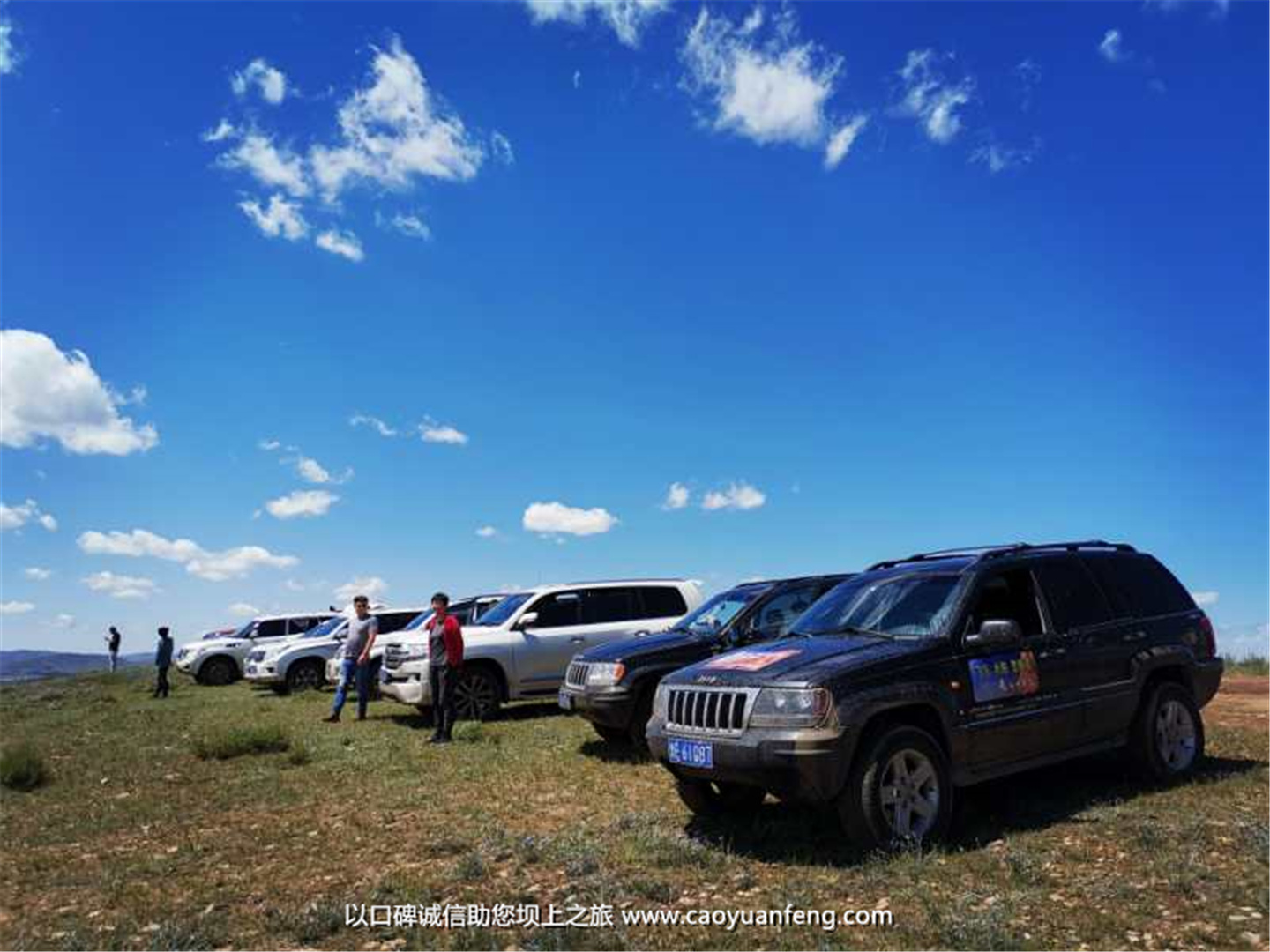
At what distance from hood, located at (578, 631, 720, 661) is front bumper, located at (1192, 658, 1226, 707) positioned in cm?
429

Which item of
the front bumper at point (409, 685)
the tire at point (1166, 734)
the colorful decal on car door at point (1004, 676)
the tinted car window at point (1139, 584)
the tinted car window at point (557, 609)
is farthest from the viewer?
the tinted car window at point (557, 609)

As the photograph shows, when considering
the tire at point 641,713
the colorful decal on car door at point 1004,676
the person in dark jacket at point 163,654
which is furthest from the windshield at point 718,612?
the person in dark jacket at point 163,654

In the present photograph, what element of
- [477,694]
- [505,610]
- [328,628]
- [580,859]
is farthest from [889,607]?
[328,628]

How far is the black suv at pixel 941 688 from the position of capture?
556 cm

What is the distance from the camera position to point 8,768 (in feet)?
31.7

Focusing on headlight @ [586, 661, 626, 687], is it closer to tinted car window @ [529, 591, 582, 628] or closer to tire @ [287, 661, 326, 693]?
tinted car window @ [529, 591, 582, 628]

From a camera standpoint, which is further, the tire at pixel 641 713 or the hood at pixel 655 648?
the hood at pixel 655 648

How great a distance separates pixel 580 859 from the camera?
228 inches

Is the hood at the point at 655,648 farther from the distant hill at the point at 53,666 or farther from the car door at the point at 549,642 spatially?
the distant hill at the point at 53,666

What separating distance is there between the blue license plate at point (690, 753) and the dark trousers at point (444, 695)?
5.68m

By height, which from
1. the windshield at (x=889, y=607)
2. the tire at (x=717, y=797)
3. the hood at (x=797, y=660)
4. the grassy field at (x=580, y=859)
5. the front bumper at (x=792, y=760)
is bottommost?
the grassy field at (x=580, y=859)

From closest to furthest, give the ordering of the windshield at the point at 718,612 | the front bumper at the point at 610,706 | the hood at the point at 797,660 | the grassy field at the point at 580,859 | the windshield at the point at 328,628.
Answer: the grassy field at the point at 580,859
the hood at the point at 797,660
the front bumper at the point at 610,706
the windshield at the point at 718,612
the windshield at the point at 328,628

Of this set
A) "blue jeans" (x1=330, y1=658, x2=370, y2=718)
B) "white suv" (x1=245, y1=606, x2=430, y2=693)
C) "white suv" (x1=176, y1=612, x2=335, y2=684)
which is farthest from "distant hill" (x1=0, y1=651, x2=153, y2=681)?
"blue jeans" (x1=330, y1=658, x2=370, y2=718)

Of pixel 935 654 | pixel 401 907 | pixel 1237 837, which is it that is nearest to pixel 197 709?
pixel 401 907
